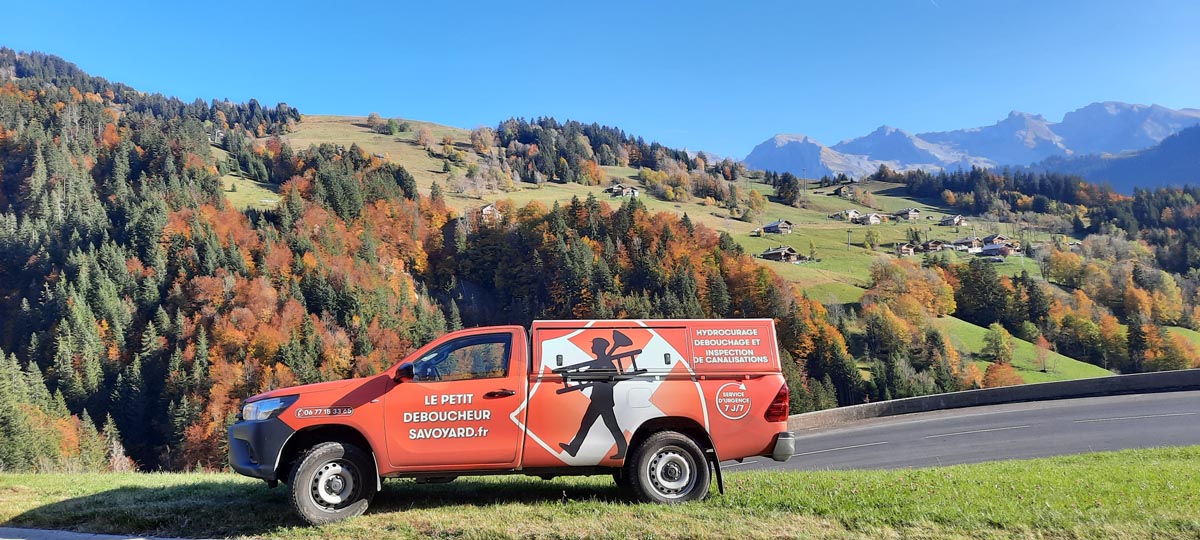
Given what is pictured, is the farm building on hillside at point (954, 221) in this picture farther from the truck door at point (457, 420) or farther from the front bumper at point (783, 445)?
the truck door at point (457, 420)

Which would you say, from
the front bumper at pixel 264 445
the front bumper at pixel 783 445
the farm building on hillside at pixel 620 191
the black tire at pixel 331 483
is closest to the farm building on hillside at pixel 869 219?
the farm building on hillside at pixel 620 191

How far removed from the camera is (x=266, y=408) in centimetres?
743

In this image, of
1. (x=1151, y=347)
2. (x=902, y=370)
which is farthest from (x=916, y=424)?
(x=1151, y=347)

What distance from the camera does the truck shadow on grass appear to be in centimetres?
708

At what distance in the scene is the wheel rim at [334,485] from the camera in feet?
23.8

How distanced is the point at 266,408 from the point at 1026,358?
92.8m

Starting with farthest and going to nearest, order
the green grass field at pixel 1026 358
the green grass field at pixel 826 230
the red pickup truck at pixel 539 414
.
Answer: the green grass field at pixel 826 230, the green grass field at pixel 1026 358, the red pickup truck at pixel 539 414

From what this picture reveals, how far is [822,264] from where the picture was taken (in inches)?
4587

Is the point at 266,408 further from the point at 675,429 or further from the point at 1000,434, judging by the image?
the point at 1000,434

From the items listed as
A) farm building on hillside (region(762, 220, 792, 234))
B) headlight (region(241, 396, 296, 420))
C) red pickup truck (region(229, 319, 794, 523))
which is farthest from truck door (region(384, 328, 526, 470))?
farm building on hillside (region(762, 220, 792, 234))

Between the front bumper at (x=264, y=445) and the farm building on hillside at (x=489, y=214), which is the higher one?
the farm building on hillside at (x=489, y=214)

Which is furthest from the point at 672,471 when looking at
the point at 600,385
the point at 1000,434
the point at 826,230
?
the point at 826,230

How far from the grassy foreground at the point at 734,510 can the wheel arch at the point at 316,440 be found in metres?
Result: 0.58

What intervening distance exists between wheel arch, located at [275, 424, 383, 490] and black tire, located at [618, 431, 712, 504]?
3029 mm
